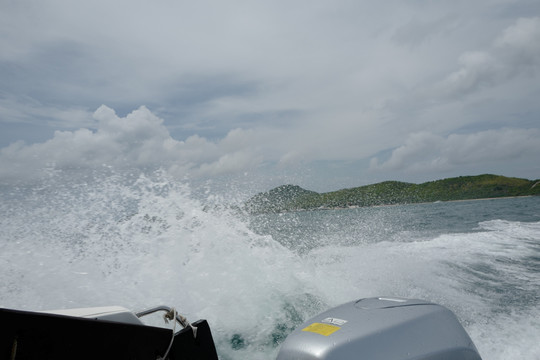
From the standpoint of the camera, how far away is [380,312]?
2053 mm

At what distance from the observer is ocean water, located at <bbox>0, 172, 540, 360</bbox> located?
3.48 meters

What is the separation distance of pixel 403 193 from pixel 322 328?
118 feet

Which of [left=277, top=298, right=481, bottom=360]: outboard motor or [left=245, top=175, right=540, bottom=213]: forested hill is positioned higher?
[left=245, top=175, right=540, bottom=213]: forested hill

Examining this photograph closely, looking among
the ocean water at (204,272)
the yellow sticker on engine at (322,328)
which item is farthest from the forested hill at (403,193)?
the yellow sticker on engine at (322,328)

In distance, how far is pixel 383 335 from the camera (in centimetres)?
183

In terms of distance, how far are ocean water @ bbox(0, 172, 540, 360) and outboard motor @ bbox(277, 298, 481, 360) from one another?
1273 mm

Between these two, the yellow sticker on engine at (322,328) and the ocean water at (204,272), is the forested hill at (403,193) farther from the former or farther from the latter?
the yellow sticker on engine at (322,328)

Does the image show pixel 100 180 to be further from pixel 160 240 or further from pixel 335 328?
pixel 335 328

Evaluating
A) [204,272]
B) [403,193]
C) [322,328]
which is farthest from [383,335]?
[403,193]

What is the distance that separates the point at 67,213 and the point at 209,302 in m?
3.10

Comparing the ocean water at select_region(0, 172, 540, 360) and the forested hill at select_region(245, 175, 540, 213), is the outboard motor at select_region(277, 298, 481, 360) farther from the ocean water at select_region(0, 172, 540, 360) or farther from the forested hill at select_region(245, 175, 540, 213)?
the forested hill at select_region(245, 175, 540, 213)

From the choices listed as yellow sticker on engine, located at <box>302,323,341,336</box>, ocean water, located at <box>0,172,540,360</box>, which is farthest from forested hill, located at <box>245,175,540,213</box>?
yellow sticker on engine, located at <box>302,323,341,336</box>

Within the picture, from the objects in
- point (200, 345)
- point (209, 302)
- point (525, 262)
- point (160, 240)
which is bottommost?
point (525, 262)

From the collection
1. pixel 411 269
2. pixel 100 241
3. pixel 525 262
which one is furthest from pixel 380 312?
pixel 525 262
